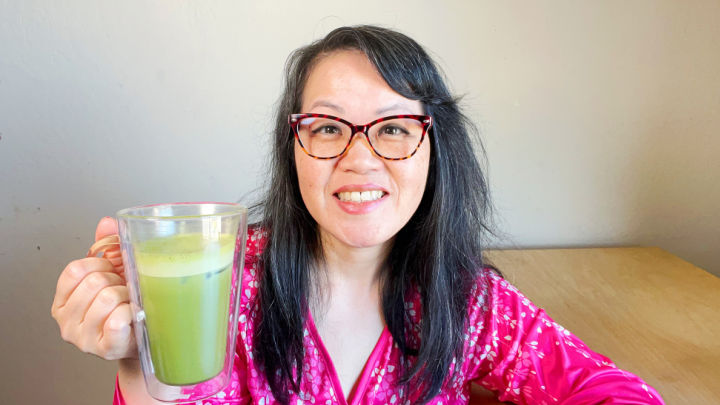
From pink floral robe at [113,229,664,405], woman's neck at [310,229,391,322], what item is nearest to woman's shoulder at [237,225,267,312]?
pink floral robe at [113,229,664,405]

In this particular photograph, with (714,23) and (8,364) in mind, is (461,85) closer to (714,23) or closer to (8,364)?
(714,23)

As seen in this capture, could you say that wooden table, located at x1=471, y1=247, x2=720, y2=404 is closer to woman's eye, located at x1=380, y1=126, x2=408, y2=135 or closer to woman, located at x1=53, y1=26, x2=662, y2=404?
woman, located at x1=53, y1=26, x2=662, y2=404

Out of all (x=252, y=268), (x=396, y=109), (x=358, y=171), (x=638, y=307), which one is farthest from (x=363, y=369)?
(x=638, y=307)

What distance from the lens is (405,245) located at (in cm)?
99

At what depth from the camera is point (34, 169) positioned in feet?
4.43

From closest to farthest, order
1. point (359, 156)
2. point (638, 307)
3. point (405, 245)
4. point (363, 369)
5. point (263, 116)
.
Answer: point (359, 156)
point (363, 369)
point (405, 245)
point (638, 307)
point (263, 116)

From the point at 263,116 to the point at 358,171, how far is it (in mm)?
767

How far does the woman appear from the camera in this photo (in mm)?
771

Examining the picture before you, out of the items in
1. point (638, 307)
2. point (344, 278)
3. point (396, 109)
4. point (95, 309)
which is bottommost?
point (638, 307)

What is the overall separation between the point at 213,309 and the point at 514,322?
24.7 inches

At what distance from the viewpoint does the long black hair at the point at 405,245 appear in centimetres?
83

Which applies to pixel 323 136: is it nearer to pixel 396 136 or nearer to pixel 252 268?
pixel 396 136

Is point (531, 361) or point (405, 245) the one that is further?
point (405, 245)

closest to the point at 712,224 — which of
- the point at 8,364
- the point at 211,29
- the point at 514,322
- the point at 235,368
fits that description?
the point at 514,322
